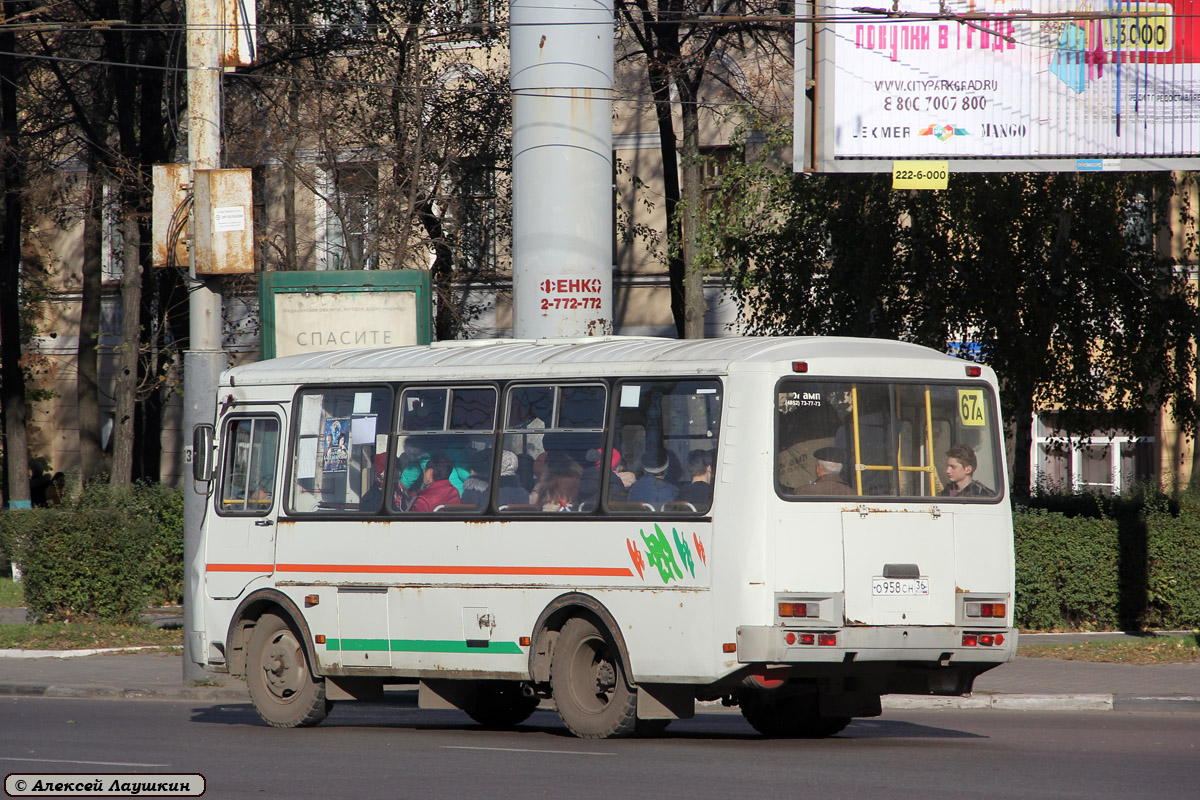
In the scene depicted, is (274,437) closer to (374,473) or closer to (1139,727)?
(374,473)

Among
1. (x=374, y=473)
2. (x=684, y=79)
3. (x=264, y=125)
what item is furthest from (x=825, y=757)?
(x=264, y=125)

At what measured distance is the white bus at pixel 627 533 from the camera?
10859 mm

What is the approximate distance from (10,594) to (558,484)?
1677 centimetres

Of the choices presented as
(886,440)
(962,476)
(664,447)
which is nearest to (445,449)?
(664,447)

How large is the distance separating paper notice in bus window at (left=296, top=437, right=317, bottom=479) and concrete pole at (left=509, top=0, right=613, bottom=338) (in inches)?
188

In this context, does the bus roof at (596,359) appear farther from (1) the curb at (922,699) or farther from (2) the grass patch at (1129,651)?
(2) the grass patch at (1129,651)

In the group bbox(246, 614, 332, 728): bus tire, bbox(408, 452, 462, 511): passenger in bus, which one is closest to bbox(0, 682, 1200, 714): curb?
bbox(246, 614, 332, 728): bus tire

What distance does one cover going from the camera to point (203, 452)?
13859mm

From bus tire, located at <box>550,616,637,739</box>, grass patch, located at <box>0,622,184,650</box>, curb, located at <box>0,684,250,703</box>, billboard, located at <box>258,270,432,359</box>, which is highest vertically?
billboard, located at <box>258,270,432,359</box>

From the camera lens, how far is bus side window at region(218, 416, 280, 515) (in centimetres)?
1351

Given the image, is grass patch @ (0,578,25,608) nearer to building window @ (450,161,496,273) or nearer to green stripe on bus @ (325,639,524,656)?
building window @ (450,161,496,273)

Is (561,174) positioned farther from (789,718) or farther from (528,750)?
(528,750)

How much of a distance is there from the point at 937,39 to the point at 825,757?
958 centimetres

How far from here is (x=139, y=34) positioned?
92.9 feet
